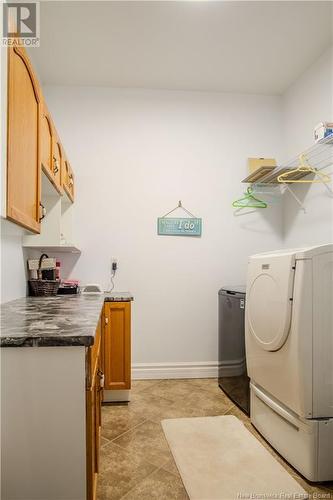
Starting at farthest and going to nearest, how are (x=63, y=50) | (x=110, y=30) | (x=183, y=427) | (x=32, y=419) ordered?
(x=63, y=50)
(x=110, y=30)
(x=183, y=427)
(x=32, y=419)

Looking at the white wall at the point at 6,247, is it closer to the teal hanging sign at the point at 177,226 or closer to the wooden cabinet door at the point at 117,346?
the wooden cabinet door at the point at 117,346

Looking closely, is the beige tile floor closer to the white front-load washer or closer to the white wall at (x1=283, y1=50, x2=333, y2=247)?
the white front-load washer

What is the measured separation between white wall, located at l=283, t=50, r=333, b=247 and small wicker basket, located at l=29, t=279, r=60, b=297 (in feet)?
7.22

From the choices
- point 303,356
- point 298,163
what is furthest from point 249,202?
point 303,356

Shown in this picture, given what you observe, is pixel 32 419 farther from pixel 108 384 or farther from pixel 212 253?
pixel 212 253

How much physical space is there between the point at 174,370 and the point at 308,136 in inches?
98.3

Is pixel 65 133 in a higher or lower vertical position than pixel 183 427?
higher

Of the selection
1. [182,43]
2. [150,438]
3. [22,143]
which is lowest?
[150,438]

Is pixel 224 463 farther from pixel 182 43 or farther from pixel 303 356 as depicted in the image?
pixel 182 43

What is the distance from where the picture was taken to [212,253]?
3299 mm

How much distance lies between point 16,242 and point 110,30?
170cm

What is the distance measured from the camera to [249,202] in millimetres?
3375

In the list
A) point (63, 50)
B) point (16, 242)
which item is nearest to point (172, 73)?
point (63, 50)

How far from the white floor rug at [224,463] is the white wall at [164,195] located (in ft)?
3.51
